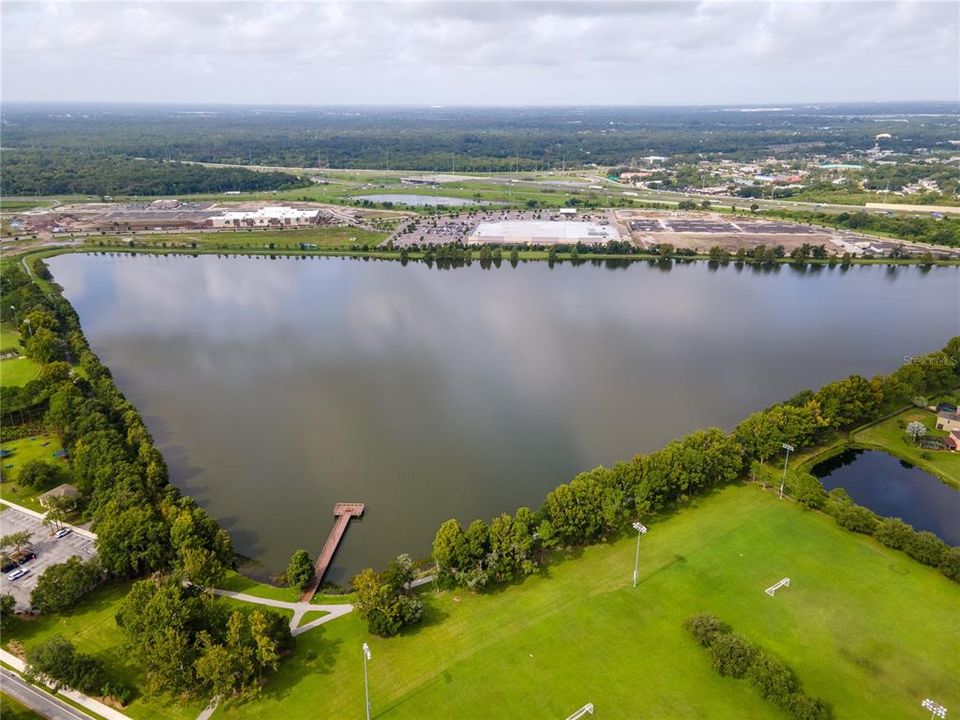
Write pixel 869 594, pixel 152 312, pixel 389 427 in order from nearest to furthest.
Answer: pixel 869 594, pixel 389 427, pixel 152 312

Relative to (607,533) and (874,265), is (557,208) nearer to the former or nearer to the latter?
(874,265)

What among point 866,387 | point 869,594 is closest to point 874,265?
point 866,387

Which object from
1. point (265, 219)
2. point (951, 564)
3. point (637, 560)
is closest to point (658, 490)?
point (637, 560)

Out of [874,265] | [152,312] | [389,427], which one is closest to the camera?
[389,427]

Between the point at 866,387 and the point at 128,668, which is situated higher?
the point at 866,387

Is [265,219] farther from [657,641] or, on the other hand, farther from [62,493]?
[657,641]

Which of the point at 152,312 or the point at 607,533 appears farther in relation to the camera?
the point at 152,312
